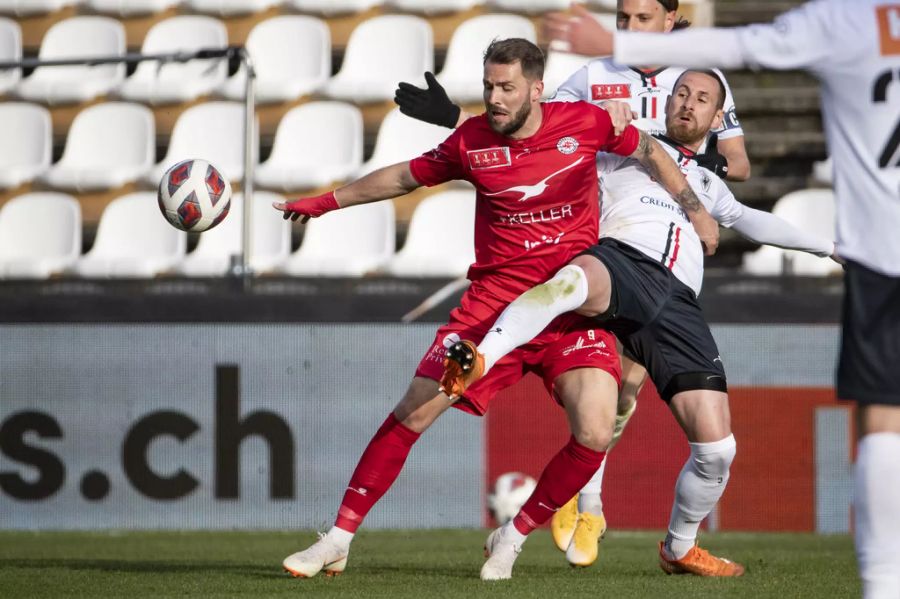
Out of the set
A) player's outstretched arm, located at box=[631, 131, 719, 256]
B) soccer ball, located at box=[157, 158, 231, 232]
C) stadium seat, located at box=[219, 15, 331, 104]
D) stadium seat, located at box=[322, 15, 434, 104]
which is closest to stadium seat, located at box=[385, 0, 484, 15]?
stadium seat, located at box=[322, 15, 434, 104]

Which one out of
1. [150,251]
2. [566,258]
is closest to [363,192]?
[566,258]

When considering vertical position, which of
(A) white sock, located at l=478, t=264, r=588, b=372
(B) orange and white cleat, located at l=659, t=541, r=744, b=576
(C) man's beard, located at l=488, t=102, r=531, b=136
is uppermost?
(C) man's beard, located at l=488, t=102, r=531, b=136

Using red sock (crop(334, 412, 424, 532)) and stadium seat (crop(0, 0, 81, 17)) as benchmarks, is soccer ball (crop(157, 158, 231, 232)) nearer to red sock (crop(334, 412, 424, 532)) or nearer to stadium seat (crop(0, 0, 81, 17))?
red sock (crop(334, 412, 424, 532))

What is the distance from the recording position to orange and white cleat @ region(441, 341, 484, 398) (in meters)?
5.05

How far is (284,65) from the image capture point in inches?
470

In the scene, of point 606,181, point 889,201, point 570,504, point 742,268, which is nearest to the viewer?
point 889,201

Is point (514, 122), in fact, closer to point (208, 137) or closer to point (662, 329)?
point (662, 329)

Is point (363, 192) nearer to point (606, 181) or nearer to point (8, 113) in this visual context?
point (606, 181)

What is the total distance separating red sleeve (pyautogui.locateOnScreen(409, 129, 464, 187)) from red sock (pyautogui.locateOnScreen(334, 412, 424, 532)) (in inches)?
39.1

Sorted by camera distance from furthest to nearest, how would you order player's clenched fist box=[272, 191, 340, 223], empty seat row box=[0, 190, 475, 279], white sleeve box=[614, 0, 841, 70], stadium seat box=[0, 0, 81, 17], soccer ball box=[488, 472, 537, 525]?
1. stadium seat box=[0, 0, 81, 17]
2. empty seat row box=[0, 190, 475, 279]
3. soccer ball box=[488, 472, 537, 525]
4. player's clenched fist box=[272, 191, 340, 223]
5. white sleeve box=[614, 0, 841, 70]

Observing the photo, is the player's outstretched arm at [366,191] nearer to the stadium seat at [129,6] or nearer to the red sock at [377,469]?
the red sock at [377,469]

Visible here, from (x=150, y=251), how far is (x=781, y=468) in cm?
493

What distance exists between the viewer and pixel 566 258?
229 inches

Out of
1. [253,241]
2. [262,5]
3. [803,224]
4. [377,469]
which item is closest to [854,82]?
[377,469]
